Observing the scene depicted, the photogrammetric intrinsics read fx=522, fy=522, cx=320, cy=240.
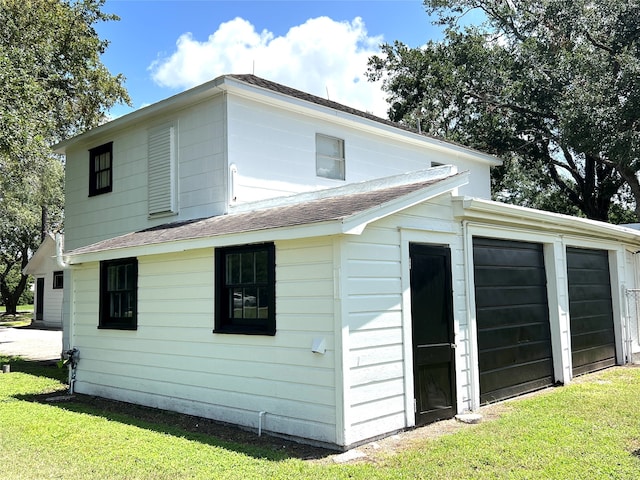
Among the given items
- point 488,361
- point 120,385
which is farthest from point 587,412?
point 120,385

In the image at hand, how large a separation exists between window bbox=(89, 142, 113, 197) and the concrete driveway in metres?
5.71

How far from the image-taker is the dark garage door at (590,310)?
9945 millimetres

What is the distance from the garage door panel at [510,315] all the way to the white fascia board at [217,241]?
3.34 metres

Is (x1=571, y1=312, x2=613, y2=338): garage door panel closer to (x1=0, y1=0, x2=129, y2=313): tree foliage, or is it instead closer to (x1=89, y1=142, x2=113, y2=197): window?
(x1=89, y1=142, x2=113, y2=197): window

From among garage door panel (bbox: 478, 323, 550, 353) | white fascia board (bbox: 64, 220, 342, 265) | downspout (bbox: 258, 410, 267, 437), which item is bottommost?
downspout (bbox: 258, 410, 267, 437)

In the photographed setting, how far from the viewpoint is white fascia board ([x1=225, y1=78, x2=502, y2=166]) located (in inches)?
376

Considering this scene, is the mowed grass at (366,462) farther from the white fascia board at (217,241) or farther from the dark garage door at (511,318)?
the white fascia board at (217,241)

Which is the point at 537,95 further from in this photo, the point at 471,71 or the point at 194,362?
the point at 194,362

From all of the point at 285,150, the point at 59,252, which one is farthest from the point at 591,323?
the point at 59,252

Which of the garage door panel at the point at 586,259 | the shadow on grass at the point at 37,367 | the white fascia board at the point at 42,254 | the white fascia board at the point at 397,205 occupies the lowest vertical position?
the shadow on grass at the point at 37,367

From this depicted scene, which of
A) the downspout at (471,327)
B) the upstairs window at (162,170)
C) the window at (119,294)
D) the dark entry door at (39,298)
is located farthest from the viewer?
the dark entry door at (39,298)

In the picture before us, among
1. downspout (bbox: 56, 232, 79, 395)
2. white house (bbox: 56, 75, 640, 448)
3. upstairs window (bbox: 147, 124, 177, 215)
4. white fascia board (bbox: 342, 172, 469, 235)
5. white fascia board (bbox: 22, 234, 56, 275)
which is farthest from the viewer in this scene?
white fascia board (bbox: 22, 234, 56, 275)

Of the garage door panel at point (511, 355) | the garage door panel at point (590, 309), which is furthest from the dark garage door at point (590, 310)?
the garage door panel at point (511, 355)

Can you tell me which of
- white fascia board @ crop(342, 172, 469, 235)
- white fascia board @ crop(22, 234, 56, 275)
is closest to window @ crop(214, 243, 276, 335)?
white fascia board @ crop(342, 172, 469, 235)
